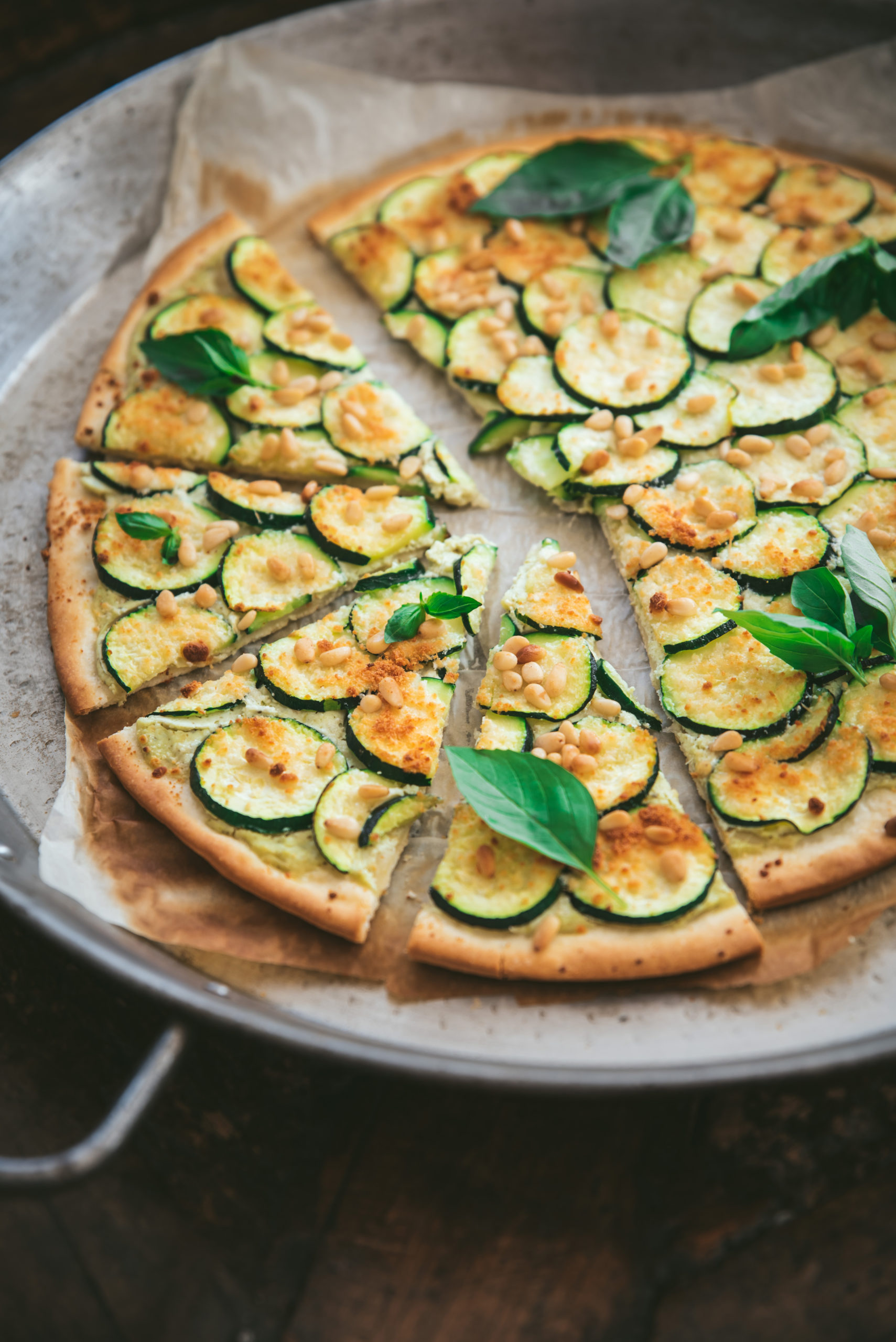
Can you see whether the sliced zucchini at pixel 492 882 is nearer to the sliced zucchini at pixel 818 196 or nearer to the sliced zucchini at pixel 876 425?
the sliced zucchini at pixel 876 425

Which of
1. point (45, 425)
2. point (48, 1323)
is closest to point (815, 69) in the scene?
point (45, 425)

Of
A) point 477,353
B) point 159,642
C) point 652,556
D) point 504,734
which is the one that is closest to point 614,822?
point 504,734

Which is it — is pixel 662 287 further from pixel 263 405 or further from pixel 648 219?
pixel 263 405

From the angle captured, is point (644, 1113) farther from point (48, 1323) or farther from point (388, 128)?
point (388, 128)

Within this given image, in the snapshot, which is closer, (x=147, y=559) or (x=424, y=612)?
(x=424, y=612)

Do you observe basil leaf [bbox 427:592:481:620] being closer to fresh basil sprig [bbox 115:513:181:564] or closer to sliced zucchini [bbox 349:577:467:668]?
sliced zucchini [bbox 349:577:467:668]

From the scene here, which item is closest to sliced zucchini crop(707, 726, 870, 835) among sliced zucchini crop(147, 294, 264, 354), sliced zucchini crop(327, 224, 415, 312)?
sliced zucchini crop(327, 224, 415, 312)
